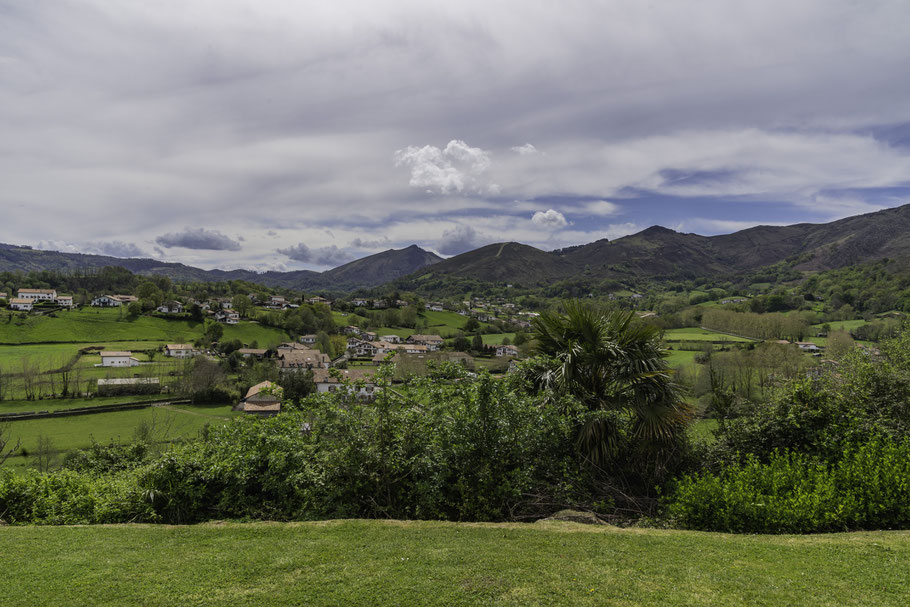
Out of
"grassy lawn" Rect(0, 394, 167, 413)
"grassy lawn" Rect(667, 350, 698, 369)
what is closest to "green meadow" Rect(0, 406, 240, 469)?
"grassy lawn" Rect(0, 394, 167, 413)

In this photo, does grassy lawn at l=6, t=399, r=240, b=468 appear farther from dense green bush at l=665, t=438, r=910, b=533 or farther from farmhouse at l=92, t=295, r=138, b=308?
farmhouse at l=92, t=295, r=138, b=308

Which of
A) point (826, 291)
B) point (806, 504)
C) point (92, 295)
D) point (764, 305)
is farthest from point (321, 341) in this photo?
point (826, 291)

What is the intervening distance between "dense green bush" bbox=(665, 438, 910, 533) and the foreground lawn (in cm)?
45

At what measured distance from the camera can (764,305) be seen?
108 m

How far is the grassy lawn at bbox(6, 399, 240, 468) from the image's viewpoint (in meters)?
36.8

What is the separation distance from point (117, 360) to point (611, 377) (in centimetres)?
7750

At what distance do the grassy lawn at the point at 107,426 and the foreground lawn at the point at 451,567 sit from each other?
36330 mm

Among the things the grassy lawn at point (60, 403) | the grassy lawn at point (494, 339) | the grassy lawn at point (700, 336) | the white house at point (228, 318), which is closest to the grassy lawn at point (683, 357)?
the grassy lawn at point (700, 336)

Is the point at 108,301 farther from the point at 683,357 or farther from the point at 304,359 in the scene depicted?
the point at 683,357

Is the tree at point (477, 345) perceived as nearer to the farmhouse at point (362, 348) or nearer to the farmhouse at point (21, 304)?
the farmhouse at point (362, 348)

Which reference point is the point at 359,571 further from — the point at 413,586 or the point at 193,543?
the point at 193,543

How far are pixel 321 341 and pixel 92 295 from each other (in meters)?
73.8

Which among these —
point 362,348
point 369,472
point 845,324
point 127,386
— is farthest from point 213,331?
point 845,324

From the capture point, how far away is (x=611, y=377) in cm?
914
